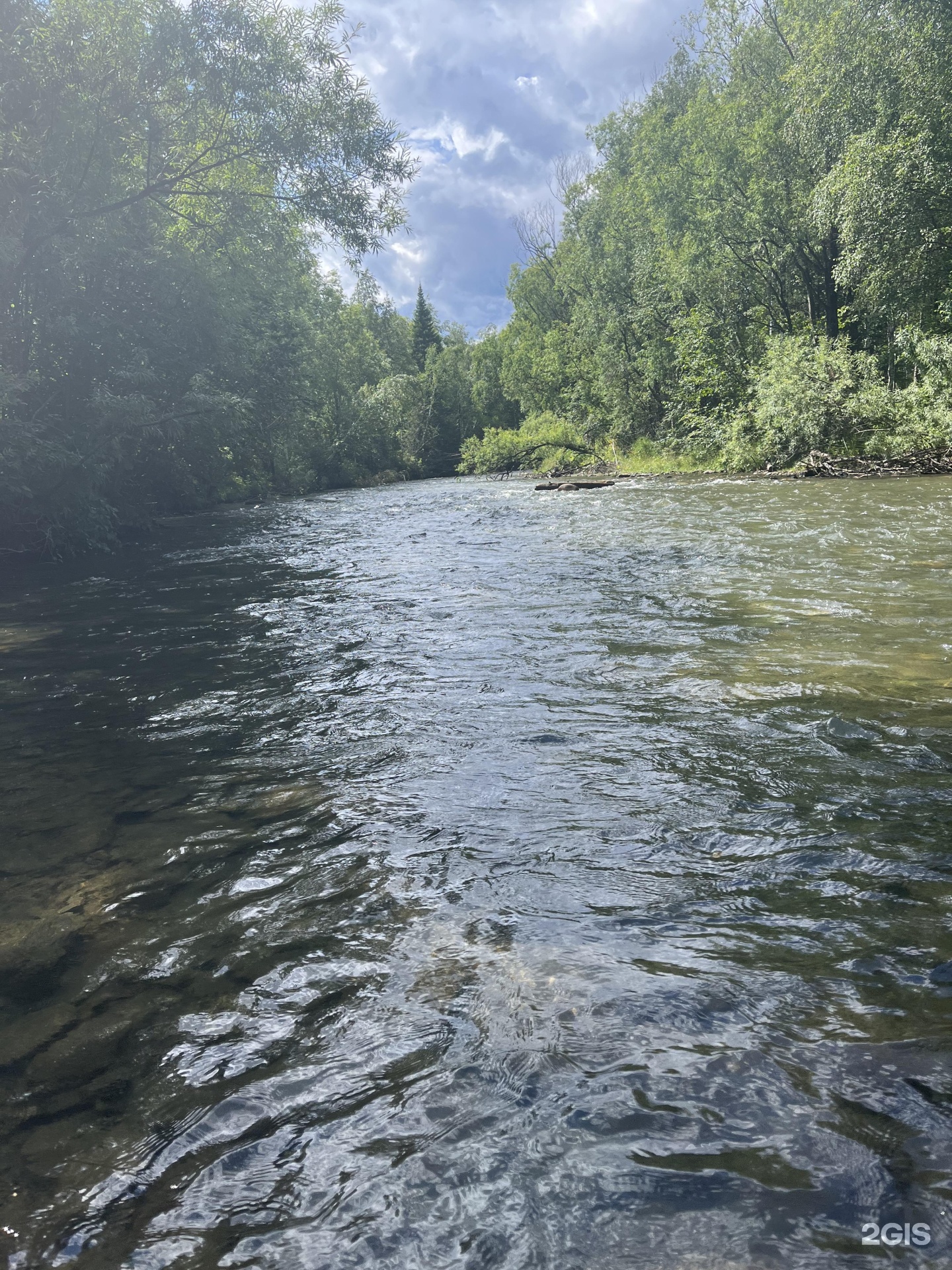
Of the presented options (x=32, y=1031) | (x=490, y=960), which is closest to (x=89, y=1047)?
(x=32, y=1031)

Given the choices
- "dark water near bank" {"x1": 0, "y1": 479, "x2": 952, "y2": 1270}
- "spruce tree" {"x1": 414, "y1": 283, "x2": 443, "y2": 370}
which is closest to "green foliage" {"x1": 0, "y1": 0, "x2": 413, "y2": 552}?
"dark water near bank" {"x1": 0, "y1": 479, "x2": 952, "y2": 1270}

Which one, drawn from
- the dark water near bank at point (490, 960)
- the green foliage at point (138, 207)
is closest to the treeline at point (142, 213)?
the green foliage at point (138, 207)

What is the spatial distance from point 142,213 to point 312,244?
185 inches

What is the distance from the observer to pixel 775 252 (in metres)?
30.4

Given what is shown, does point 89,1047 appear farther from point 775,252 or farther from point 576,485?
point 775,252

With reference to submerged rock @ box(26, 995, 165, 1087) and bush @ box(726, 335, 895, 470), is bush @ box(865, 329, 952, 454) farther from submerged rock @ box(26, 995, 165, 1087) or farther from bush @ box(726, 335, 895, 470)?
submerged rock @ box(26, 995, 165, 1087)

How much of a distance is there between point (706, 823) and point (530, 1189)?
211 centimetres

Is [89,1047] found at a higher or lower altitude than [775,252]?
lower

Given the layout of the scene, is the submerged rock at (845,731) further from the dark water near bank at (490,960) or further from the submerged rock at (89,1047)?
the submerged rock at (89,1047)

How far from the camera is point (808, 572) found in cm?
981

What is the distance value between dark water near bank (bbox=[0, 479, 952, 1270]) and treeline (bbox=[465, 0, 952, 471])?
2053 centimetres

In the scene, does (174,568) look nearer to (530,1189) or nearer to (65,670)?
(65,670)

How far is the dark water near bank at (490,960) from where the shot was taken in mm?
1942

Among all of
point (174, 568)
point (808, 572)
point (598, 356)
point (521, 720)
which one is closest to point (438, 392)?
point (598, 356)
